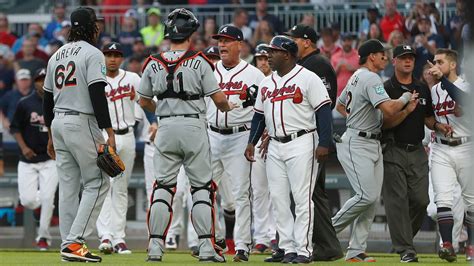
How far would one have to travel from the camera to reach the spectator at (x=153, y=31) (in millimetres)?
22734

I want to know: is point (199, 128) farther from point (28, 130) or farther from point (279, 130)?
point (28, 130)

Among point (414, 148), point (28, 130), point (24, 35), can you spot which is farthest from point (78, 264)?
point (24, 35)

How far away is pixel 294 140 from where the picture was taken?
444 inches

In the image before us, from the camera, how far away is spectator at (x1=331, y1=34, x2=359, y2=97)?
19.3m

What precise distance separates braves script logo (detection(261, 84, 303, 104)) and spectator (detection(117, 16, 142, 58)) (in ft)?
37.6

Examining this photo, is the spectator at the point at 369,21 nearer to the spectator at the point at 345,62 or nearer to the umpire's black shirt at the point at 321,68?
the spectator at the point at 345,62

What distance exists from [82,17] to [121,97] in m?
3.81

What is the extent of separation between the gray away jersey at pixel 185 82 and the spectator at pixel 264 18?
1048 cm

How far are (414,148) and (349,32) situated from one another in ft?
29.6

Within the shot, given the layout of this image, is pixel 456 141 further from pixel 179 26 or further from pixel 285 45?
pixel 179 26

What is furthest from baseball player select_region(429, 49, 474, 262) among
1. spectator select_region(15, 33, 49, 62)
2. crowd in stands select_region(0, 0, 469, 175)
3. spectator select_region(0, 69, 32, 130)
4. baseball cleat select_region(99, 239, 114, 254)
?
spectator select_region(15, 33, 49, 62)

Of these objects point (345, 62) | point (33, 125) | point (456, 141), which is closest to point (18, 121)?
point (33, 125)

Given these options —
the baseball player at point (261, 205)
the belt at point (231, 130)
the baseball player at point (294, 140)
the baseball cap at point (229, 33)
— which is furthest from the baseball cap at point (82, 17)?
the baseball player at point (261, 205)

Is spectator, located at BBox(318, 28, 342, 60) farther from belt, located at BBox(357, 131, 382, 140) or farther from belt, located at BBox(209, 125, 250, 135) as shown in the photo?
belt, located at BBox(357, 131, 382, 140)
